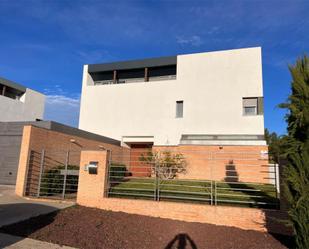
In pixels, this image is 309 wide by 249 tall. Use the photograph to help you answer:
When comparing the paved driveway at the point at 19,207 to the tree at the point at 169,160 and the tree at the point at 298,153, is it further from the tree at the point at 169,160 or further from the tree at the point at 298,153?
the tree at the point at 169,160

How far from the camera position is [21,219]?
21.4 feet

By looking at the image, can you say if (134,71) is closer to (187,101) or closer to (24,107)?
(187,101)

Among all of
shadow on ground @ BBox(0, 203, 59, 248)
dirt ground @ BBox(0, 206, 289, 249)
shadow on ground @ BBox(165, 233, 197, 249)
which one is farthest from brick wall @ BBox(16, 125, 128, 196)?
shadow on ground @ BBox(165, 233, 197, 249)

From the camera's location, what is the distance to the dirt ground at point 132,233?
5418 mm

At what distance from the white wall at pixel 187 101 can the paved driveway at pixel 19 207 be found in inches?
481

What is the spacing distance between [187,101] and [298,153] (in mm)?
15504

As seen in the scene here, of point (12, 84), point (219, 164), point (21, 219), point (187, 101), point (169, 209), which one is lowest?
point (21, 219)

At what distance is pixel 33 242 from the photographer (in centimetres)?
513

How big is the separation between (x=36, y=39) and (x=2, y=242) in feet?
41.4

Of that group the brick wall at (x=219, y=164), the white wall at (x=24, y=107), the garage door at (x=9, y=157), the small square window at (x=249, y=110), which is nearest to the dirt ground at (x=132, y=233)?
the garage door at (x=9, y=157)

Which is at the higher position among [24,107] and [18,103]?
[18,103]

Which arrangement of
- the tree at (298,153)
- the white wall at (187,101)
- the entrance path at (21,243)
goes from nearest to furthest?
the tree at (298,153), the entrance path at (21,243), the white wall at (187,101)

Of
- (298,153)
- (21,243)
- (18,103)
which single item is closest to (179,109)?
(298,153)

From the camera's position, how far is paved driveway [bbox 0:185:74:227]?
664 cm
